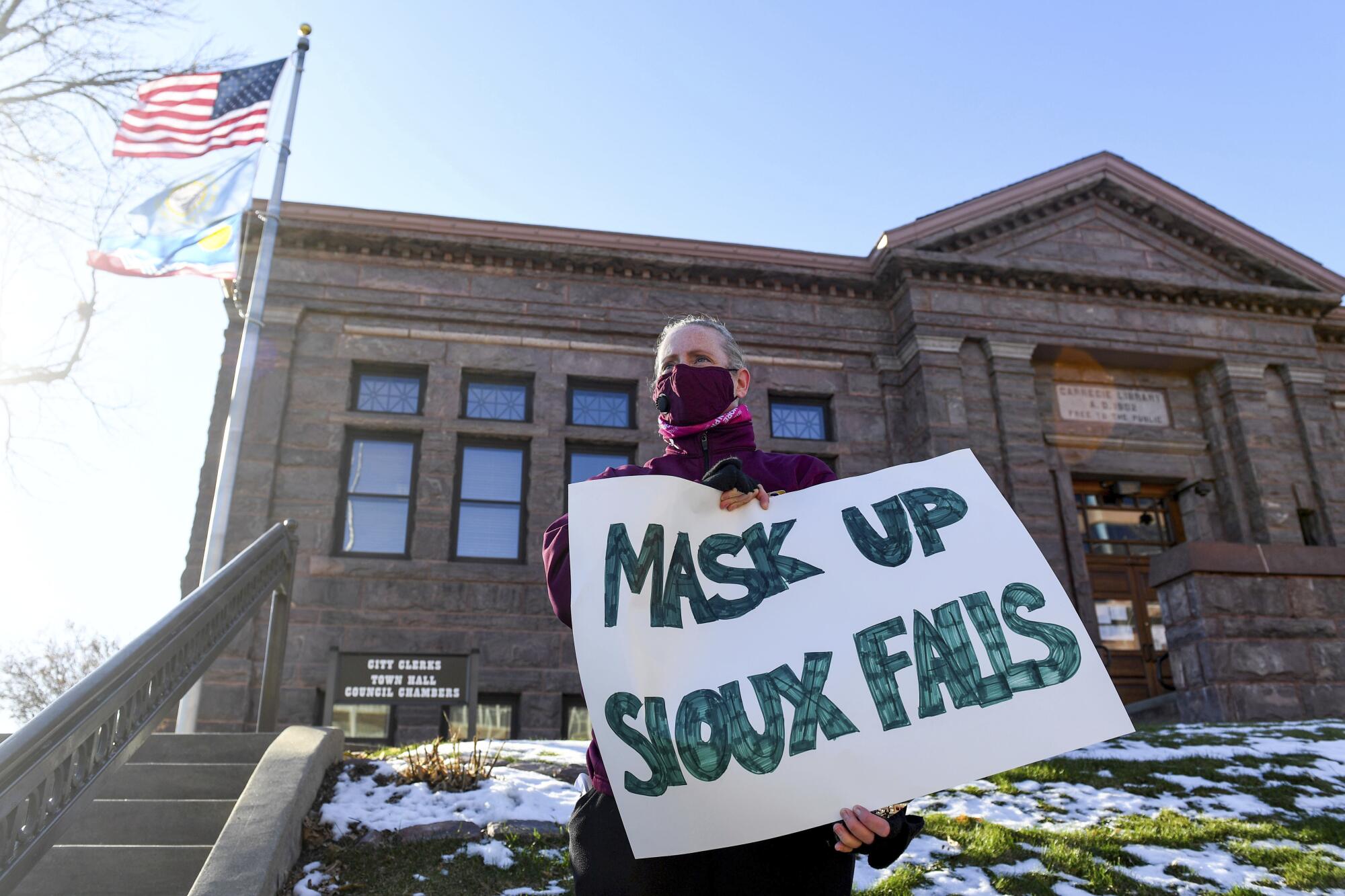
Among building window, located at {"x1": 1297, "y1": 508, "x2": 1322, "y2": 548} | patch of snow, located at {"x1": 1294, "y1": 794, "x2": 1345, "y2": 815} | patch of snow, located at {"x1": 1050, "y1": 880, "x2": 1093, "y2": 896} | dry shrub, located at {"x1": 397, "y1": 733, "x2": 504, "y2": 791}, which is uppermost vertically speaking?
building window, located at {"x1": 1297, "y1": 508, "x2": 1322, "y2": 548}

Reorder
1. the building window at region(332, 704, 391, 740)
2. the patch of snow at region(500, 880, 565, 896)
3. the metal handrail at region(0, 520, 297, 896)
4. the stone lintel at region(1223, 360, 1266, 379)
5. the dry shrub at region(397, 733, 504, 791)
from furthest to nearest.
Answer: the stone lintel at region(1223, 360, 1266, 379), the building window at region(332, 704, 391, 740), the dry shrub at region(397, 733, 504, 791), the patch of snow at region(500, 880, 565, 896), the metal handrail at region(0, 520, 297, 896)

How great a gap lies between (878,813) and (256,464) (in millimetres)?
13064

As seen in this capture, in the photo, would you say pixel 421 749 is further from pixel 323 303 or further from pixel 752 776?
pixel 323 303

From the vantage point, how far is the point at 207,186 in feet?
41.4

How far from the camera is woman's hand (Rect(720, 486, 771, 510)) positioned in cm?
272

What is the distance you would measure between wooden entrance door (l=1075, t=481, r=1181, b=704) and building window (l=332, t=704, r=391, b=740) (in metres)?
10.9

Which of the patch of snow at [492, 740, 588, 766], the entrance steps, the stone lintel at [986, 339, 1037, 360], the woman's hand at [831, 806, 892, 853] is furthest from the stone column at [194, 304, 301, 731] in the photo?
the stone lintel at [986, 339, 1037, 360]

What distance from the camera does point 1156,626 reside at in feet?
51.9

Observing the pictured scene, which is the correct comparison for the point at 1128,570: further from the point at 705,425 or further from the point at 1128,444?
the point at 705,425

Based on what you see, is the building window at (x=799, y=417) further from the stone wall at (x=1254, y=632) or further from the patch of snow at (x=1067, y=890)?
the patch of snow at (x=1067, y=890)

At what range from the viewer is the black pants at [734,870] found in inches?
92.7

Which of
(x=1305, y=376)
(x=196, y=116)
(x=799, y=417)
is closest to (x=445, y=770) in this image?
(x=196, y=116)

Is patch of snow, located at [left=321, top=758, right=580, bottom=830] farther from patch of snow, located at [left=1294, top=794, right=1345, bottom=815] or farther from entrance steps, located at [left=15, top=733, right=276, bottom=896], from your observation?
patch of snow, located at [left=1294, top=794, right=1345, bottom=815]

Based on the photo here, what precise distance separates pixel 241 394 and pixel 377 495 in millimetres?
3060
